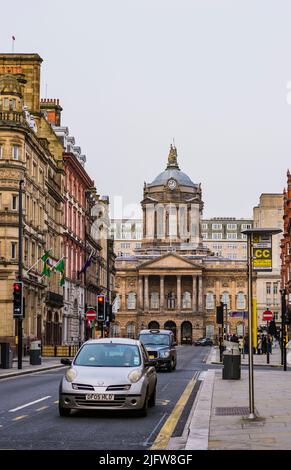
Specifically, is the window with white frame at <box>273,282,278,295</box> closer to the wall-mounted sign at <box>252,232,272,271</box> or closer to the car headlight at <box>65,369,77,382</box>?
the car headlight at <box>65,369,77,382</box>

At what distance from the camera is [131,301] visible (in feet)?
566

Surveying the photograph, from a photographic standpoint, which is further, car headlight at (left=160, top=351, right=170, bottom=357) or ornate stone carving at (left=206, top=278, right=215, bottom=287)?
ornate stone carving at (left=206, top=278, right=215, bottom=287)

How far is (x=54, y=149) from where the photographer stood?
79.0 m

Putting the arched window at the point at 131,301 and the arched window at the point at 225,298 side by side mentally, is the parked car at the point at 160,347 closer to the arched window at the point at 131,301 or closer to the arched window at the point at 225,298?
the arched window at the point at 225,298

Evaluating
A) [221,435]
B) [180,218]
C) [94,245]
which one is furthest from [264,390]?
[180,218]

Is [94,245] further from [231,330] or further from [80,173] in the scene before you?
[231,330]

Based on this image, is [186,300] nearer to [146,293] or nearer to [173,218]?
[146,293]

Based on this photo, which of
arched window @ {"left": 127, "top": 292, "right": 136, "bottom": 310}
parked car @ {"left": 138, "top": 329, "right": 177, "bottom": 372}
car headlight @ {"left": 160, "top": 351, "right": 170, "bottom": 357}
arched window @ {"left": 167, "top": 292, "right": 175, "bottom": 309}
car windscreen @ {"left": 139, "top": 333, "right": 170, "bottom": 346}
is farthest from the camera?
arched window @ {"left": 127, "top": 292, "right": 136, "bottom": 310}

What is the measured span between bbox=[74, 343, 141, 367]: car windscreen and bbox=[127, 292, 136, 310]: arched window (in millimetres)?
152751

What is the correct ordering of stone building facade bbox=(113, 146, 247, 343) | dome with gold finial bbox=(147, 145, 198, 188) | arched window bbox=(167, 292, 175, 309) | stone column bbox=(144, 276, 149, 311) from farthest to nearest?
dome with gold finial bbox=(147, 145, 198, 188) < arched window bbox=(167, 292, 175, 309) < stone column bbox=(144, 276, 149, 311) < stone building facade bbox=(113, 146, 247, 343)

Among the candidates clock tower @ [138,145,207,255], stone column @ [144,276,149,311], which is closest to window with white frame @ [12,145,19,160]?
stone column @ [144,276,149,311]

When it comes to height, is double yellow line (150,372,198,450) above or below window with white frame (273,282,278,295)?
below

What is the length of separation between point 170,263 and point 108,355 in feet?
489

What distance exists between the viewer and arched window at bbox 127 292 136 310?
17212 cm
